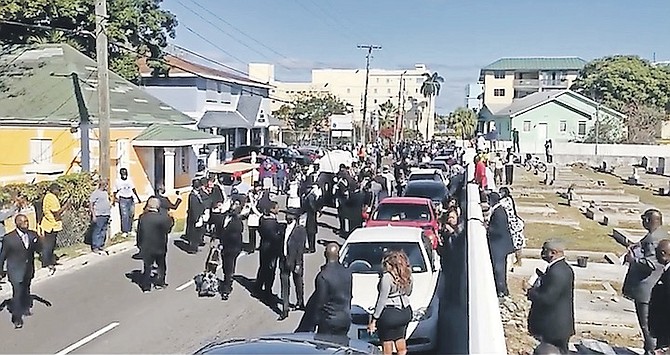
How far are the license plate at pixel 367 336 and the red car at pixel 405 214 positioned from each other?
24.1ft

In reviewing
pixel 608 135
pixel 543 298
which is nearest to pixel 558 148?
pixel 608 135

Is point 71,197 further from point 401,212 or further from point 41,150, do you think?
point 41,150

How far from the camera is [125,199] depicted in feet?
67.1

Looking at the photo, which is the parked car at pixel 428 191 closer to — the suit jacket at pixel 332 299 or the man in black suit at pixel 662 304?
the suit jacket at pixel 332 299

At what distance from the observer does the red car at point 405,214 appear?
1752 cm

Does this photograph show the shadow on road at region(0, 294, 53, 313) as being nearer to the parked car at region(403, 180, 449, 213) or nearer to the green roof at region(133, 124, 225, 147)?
the parked car at region(403, 180, 449, 213)

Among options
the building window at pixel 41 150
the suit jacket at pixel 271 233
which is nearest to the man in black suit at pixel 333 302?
the suit jacket at pixel 271 233

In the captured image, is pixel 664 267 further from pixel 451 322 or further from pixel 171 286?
pixel 171 286

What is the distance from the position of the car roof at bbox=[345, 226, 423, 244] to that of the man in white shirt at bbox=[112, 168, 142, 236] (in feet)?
28.1

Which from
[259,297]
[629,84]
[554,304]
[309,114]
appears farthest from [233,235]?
[629,84]

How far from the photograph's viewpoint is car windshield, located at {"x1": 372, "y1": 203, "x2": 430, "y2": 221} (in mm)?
17875

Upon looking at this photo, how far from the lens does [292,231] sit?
1235 centimetres

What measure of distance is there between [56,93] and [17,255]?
18360mm

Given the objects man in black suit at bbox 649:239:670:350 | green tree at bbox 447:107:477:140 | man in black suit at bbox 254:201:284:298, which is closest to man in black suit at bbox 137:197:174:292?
man in black suit at bbox 254:201:284:298
